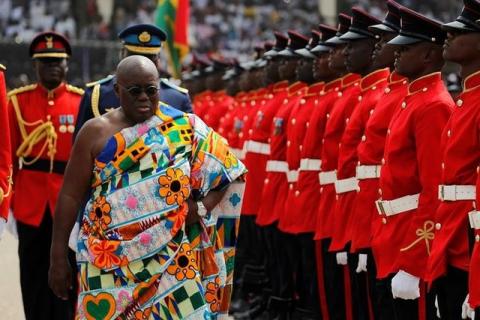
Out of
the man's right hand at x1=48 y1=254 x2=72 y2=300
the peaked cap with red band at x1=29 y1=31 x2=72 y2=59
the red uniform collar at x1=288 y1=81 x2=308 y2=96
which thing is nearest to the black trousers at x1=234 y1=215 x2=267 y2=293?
the red uniform collar at x1=288 y1=81 x2=308 y2=96

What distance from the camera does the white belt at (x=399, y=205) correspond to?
273 inches

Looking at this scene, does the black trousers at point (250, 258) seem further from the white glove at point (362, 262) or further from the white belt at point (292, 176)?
the white glove at point (362, 262)

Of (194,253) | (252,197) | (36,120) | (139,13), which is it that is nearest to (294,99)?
(252,197)

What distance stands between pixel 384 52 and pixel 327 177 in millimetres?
1397

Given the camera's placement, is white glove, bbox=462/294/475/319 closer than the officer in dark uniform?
Yes

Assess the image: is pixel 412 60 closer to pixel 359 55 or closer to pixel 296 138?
pixel 359 55

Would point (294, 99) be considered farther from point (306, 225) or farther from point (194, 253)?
point (194, 253)

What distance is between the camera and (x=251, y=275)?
40.1 ft

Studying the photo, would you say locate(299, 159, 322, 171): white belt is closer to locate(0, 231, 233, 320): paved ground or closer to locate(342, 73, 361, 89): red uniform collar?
locate(342, 73, 361, 89): red uniform collar

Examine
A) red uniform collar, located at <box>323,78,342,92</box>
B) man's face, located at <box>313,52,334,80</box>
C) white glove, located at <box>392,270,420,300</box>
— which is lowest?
white glove, located at <box>392,270,420,300</box>

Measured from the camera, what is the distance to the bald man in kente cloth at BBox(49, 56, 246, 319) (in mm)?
6344

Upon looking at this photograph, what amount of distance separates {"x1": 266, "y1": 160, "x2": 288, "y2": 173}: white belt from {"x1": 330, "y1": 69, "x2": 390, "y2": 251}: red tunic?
2.19m

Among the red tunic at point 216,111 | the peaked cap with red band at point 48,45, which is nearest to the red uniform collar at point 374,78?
the peaked cap with red band at point 48,45

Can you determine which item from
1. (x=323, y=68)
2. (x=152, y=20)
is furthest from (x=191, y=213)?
(x=152, y=20)
